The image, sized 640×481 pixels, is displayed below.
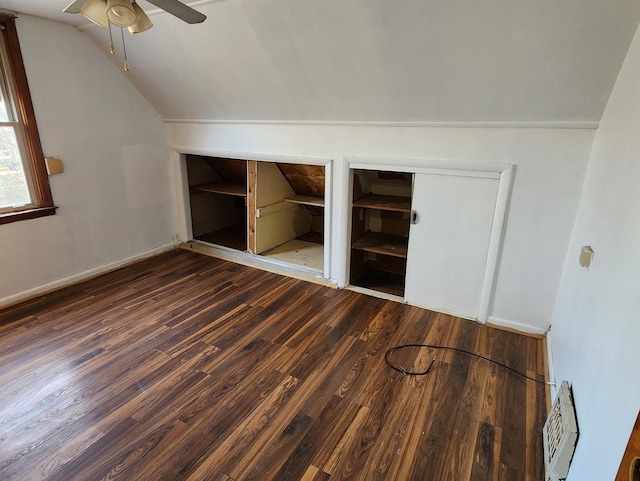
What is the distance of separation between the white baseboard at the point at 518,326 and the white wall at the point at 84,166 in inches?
147

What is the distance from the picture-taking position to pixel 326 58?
2.40 m

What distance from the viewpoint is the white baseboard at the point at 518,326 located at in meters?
2.67

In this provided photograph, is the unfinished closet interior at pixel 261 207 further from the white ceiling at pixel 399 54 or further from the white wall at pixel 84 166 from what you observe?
the white ceiling at pixel 399 54

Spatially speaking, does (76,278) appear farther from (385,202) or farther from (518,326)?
(518,326)

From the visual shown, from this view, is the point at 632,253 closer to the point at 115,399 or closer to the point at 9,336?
the point at 115,399

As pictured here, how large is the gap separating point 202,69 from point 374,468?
3.09 metres

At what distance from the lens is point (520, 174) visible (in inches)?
97.3

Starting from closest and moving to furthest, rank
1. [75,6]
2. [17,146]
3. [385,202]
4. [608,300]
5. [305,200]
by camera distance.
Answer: [608,300]
[75,6]
[17,146]
[385,202]
[305,200]

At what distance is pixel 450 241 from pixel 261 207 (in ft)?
7.05

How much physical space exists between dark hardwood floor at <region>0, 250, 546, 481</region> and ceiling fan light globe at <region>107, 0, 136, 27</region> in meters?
1.98

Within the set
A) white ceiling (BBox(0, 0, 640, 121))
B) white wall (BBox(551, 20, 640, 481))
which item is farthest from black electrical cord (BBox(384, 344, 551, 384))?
white ceiling (BBox(0, 0, 640, 121))

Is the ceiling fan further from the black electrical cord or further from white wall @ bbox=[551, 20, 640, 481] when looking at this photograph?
the black electrical cord

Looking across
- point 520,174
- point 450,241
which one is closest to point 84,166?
point 450,241

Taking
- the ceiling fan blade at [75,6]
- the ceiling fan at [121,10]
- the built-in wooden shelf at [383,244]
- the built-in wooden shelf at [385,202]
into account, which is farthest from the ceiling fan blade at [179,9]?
the built-in wooden shelf at [383,244]
